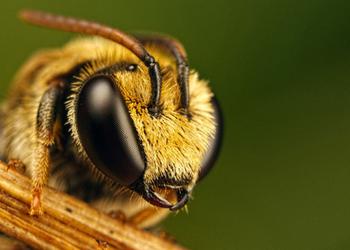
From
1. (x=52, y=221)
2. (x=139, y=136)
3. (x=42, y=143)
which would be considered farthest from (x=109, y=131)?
(x=52, y=221)

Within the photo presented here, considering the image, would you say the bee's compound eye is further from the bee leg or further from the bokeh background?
the bokeh background

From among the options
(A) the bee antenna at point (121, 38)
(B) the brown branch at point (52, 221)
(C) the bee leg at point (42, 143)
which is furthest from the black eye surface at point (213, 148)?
(C) the bee leg at point (42, 143)

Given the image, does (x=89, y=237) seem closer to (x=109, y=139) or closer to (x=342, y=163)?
(x=109, y=139)

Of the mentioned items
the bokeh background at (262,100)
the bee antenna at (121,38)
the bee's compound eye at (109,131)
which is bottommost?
the bokeh background at (262,100)

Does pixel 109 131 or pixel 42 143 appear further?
pixel 42 143

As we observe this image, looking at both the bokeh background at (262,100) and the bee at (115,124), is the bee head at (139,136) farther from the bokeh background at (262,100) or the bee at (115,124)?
the bokeh background at (262,100)

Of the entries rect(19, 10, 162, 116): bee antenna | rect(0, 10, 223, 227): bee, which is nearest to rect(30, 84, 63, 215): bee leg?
rect(0, 10, 223, 227): bee

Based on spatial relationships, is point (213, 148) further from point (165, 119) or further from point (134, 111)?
point (134, 111)
